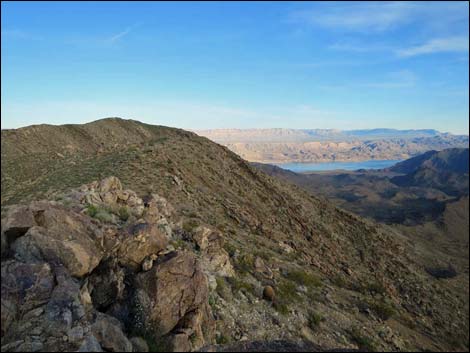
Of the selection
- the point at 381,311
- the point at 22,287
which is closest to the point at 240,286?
the point at 22,287

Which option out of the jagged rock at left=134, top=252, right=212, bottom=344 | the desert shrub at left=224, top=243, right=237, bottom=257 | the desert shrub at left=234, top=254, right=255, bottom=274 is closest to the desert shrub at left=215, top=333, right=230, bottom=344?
the jagged rock at left=134, top=252, right=212, bottom=344

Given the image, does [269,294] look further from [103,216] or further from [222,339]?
[103,216]

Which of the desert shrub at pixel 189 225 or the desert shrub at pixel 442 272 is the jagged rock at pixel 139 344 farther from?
the desert shrub at pixel 442 272

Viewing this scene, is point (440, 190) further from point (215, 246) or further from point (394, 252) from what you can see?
point (215, 246)

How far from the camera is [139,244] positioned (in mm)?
9641

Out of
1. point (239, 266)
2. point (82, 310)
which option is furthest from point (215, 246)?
point (82, 310)

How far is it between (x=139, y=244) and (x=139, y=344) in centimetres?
327

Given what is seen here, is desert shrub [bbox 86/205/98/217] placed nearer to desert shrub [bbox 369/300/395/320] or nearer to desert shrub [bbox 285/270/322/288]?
desert shrub [bbox 285/270/322/288]

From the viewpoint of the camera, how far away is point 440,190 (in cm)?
15350

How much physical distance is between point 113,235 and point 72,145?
33.1 m

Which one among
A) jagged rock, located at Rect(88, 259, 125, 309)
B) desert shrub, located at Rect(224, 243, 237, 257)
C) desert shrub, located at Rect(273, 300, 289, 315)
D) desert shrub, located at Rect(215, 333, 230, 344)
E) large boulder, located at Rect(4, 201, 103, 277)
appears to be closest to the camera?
large boulder, located at Rect(4, 201, 103, 277)

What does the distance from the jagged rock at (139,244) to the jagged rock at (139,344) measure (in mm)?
2571

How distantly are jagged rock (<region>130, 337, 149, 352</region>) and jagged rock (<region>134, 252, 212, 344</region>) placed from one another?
66 centimetres

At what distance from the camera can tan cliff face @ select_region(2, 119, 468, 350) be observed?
26.0 feet
